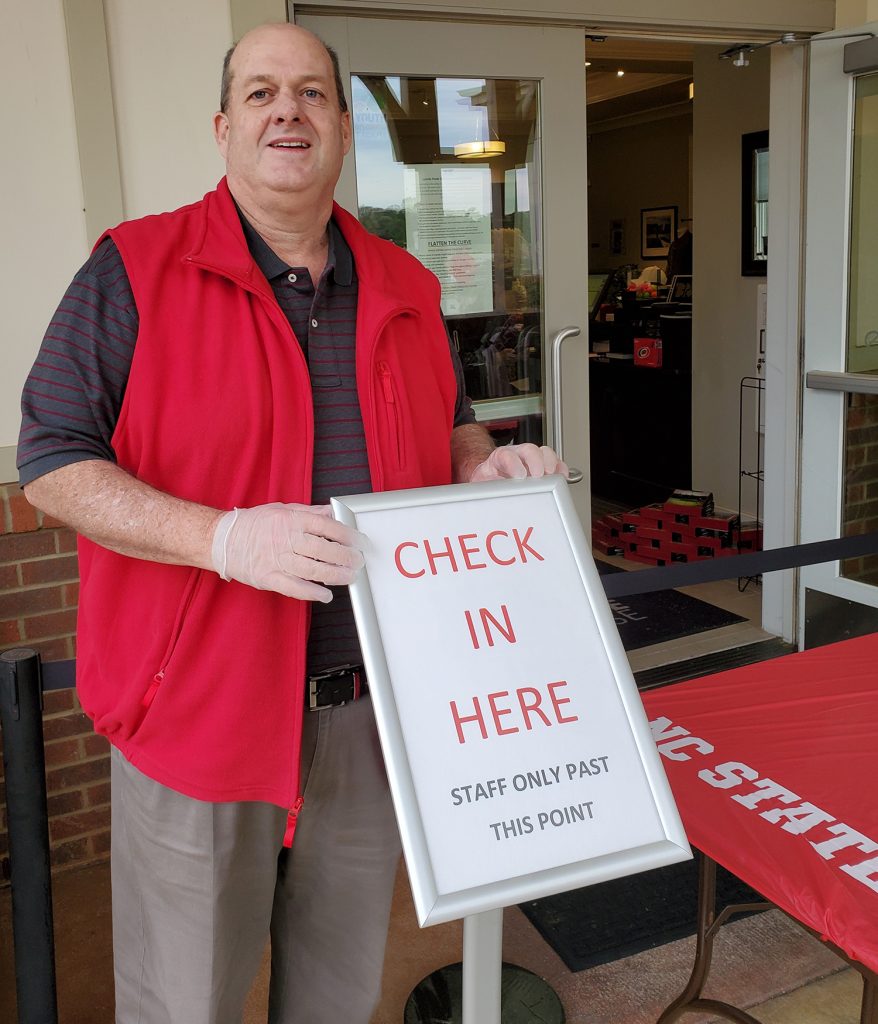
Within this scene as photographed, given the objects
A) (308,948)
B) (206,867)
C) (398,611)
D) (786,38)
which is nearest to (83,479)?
(398,611)

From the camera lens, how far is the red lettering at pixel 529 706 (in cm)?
121

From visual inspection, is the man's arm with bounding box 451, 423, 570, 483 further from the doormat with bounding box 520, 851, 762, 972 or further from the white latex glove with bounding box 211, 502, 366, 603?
the doormat with bounding box 520, 851, 762, 972

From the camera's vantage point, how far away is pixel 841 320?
3758mm

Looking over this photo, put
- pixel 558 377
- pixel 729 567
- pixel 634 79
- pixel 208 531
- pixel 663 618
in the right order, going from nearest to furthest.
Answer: pixel 208 531 → pixel 729 567 → pixel 558 377 → pixel 663 618 → pixel 634 79

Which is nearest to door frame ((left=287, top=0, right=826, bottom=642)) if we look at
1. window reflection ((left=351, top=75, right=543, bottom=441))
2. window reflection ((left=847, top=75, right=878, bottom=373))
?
window reflection ((left=847, top=75, right=878, bottom=373))

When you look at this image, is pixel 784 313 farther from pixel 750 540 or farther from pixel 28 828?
pixel 28 828

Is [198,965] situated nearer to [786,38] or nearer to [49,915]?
[49,915]

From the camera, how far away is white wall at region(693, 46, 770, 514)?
536 centimetres

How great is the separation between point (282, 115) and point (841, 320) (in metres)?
2.86

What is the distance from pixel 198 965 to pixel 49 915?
12.3 inches

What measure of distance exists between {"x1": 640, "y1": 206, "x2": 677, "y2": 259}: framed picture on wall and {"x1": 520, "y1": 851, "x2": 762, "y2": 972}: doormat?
9.49 m

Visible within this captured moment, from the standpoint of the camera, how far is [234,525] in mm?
1255

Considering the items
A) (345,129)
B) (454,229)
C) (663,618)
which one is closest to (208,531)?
(345,129)

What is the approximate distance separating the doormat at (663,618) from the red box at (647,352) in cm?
196
